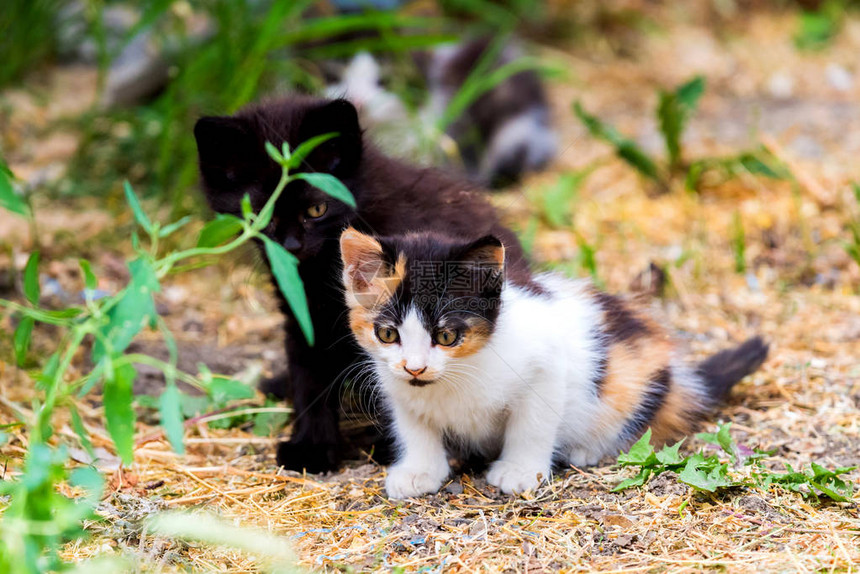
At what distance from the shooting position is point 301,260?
2615 millimetres

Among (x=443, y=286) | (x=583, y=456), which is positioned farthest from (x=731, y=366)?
(x=443, y=286)

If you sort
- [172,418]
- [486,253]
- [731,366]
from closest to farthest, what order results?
1. [172,418]
2. [486,253]
3. [731,366]

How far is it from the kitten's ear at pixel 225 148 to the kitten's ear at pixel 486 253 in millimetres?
828

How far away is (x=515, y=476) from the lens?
96.2 inches

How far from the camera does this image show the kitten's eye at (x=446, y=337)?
89.0 inches

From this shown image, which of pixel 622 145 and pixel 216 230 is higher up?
pixel 216 230

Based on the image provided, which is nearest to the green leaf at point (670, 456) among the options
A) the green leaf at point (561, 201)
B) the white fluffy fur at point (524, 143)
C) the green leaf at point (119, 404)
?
the green leaf at point (119, 404)

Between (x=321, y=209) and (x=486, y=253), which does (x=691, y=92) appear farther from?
(x=486, y=253)

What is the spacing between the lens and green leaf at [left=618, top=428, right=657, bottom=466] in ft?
7.81

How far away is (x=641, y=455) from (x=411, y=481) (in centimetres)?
66

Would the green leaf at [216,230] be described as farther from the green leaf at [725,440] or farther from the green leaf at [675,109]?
the green leaf at [675,109]

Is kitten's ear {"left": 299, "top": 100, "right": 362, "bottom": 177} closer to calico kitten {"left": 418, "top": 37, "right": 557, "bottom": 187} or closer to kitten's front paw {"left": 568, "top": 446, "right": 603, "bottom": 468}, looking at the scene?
kitten's front paw {"left": 568, "top": 446, "right": 603, "bottom": 468}

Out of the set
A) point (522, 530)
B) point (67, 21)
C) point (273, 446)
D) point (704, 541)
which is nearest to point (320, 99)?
point (273, 446)

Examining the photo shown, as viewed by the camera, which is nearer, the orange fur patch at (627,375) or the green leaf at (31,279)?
the green leaf at (31,279)
